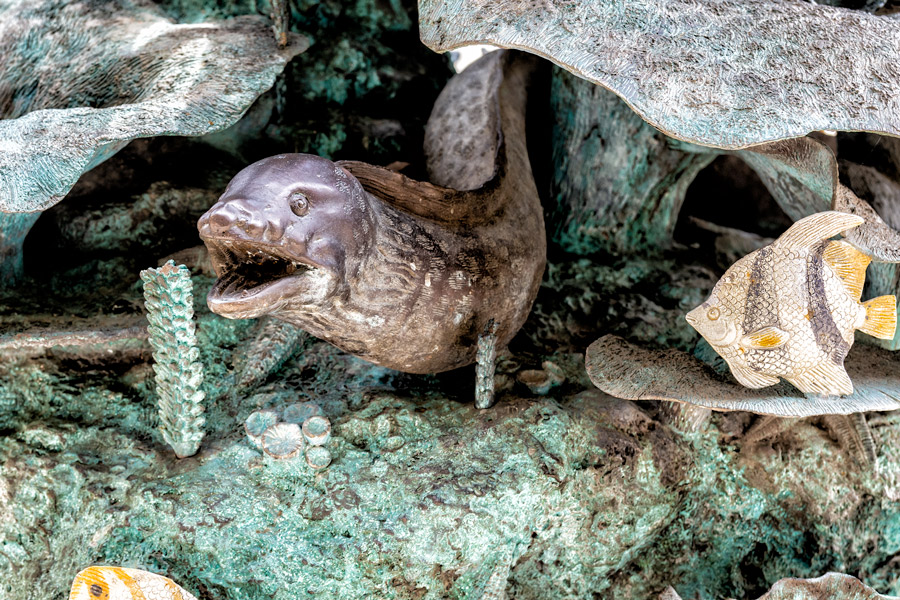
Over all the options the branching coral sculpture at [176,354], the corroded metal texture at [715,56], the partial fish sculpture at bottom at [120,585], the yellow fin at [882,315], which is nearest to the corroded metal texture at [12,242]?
the branching coral sculpture at [176,354]

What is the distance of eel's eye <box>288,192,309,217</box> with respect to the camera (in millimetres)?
1199

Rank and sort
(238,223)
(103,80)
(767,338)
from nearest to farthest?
(238,223)
(767,338)
(103,80)

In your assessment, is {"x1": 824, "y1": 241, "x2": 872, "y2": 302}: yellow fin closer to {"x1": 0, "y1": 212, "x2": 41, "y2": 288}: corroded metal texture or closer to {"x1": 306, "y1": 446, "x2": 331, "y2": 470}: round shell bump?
{"x1": 306, "y1": 446, "x2": 331, "y2": 470}: round shell bump

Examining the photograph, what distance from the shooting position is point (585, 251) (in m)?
1.97

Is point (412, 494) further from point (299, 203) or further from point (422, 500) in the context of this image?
point (299, 203)

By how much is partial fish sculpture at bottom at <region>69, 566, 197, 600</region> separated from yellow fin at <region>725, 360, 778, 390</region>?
2.96 feet

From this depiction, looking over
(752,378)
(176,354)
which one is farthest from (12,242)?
(752,378)

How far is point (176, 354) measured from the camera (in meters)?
1.34

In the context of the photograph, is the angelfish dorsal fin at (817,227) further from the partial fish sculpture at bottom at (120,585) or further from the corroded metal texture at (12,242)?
the corroded metal texture at (12,242)

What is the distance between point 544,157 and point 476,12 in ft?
2.54

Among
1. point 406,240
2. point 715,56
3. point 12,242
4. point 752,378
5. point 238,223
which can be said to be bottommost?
point 12,242

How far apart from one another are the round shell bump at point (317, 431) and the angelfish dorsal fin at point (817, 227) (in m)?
0.78

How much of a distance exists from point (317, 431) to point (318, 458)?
0.04 meters

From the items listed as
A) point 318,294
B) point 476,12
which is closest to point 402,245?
point 318,294
